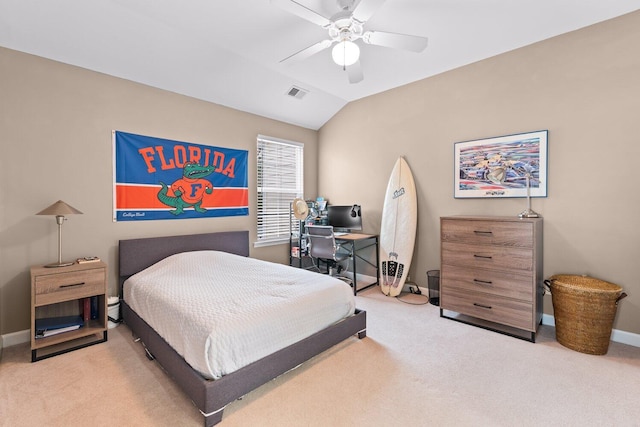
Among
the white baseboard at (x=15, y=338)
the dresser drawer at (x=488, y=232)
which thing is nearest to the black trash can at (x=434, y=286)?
the dresser drawer at (x=488, y=232)

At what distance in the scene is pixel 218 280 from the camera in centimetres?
258

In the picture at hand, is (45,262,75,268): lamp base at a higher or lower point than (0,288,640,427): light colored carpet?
higher

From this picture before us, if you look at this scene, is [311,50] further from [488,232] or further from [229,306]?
[488,232]

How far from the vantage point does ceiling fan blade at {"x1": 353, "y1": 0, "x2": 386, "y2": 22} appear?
5.88 feet

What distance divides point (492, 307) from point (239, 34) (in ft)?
11.5

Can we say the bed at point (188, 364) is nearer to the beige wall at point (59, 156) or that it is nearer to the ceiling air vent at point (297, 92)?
the beige wall at point (59, 156)

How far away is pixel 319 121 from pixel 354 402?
13.2 feet

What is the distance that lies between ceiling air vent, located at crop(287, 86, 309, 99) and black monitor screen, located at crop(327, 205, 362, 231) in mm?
1683

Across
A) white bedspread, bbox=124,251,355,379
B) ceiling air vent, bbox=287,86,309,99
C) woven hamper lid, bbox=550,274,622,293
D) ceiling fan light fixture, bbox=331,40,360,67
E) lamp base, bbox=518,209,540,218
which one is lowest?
white bedspread, bbox=124,251,355,379

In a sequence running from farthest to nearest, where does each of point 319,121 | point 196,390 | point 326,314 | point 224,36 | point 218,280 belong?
1. point 319,121
2. point 224,36
3. point 218,280
4. point 326,314
5. point 196,390

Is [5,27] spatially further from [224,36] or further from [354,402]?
[354,402]

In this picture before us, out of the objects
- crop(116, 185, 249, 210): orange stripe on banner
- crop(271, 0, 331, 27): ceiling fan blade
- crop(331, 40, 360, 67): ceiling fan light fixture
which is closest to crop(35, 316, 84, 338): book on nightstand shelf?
crop(116, 185, 249, 210): orange stripe on banner

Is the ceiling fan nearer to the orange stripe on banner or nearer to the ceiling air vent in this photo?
the ceiling air vent

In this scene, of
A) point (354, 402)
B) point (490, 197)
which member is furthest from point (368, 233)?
point (354, 402)
